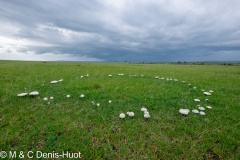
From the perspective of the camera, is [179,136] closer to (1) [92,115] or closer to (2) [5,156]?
(1) [92,115]

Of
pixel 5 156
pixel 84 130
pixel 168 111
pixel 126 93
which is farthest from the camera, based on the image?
pixel 126 93

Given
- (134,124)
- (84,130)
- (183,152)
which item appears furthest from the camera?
(134,124)

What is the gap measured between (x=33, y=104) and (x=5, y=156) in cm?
223

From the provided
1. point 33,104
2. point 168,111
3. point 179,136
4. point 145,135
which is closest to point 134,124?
point 145,135

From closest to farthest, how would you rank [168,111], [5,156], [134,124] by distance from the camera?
1. [5,156]
2. [134,124]
3. [168,111]

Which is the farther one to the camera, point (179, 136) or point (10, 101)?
point (10, 101)

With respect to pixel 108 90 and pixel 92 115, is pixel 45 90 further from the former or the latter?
pixel 92 115

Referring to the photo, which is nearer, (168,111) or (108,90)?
(168,111)

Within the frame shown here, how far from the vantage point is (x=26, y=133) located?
2848mm

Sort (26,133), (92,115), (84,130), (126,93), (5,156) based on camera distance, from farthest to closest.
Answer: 1. (126,93)
2. (92,115)
3. (84,130)
4. (26,133)
5. (5,156)

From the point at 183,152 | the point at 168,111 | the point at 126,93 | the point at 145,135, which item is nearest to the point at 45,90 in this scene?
the point at 126,93

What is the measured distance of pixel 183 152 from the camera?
250 centimetres

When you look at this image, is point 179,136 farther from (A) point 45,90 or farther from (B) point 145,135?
(A) point 45,90

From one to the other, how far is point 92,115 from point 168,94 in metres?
3.66
